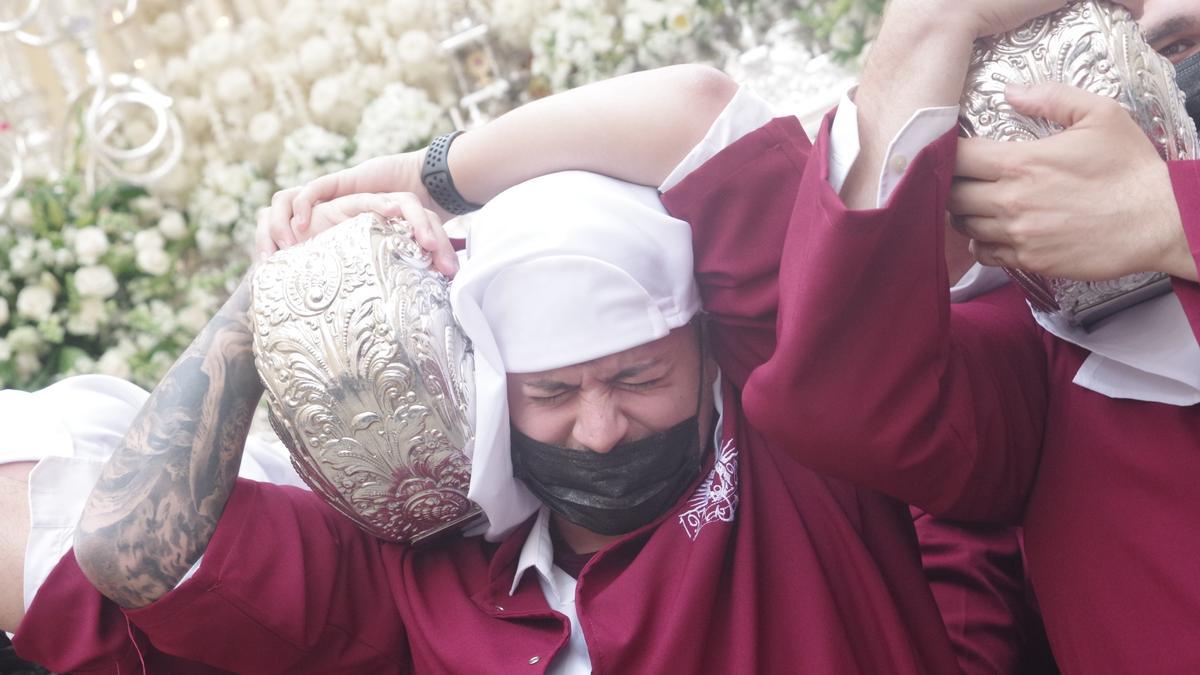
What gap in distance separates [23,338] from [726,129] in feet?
9.50

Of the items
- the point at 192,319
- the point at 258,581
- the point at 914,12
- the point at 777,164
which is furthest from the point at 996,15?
the point at 192,319

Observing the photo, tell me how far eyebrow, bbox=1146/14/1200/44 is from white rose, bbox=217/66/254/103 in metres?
3.14

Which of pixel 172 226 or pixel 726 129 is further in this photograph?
pixel 172 226

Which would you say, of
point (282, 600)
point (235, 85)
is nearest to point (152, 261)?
point (235, 85)

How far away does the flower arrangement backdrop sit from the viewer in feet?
12.5

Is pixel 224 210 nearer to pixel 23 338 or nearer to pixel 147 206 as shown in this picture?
pixel 147 206

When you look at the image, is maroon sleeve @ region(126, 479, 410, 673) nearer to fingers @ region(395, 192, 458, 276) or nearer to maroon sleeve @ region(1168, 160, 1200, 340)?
fingers @ region(395, 192, 458, 276)

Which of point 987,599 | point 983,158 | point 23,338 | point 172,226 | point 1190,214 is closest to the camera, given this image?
point 1190,214

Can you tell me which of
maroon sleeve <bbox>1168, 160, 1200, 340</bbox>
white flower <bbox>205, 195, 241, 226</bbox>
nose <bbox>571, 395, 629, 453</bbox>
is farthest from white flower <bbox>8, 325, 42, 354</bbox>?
maroon sleeve <bbox>1168, 160, 1200, 340</bbox>

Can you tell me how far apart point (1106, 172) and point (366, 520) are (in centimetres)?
130

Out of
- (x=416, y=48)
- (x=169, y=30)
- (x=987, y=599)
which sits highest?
(x=169, y=30)

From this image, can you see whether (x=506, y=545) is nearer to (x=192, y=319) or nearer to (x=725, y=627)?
(x=725, y=627)

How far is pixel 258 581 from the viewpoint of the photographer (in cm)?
198

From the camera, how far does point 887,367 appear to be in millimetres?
1523
